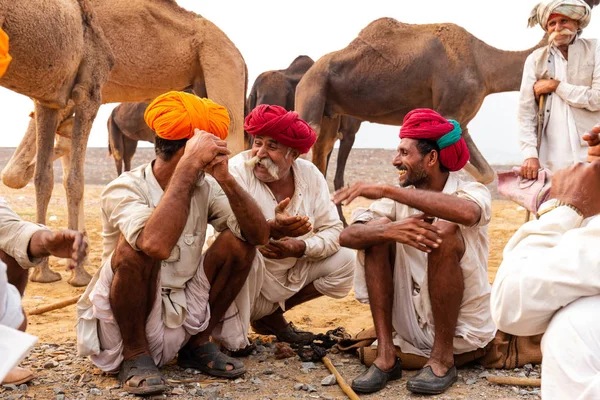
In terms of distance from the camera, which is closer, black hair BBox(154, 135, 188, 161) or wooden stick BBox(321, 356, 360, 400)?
wooden stick BBox(321, 356, 360, 400)

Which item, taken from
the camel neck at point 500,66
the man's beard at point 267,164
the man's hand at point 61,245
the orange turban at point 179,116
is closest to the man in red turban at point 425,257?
the man's beard at point 267,164

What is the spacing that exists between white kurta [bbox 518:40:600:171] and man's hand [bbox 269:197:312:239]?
222 cm

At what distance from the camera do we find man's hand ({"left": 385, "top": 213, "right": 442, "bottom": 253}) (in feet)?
11.5

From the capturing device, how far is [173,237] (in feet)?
11.0

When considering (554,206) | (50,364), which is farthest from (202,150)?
(554,206)

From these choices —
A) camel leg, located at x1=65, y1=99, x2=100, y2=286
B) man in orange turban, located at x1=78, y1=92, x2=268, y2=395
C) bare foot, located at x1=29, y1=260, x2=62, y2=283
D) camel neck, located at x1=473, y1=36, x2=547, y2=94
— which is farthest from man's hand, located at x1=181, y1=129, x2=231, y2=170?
camel neck, located at x1=473, y1=36, x2=547, y2=94

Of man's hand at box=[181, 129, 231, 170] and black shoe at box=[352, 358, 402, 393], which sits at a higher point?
man's hand at box=[181, 129, 231, 170]

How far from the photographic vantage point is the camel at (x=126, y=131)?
12055 millimetres

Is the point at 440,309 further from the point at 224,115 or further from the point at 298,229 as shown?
the point at 224,115

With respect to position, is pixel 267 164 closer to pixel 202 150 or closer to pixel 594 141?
pixel 202 150

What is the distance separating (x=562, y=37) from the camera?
212 inches

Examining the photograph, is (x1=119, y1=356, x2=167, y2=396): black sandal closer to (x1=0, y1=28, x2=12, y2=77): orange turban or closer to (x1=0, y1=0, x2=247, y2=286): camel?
(x1=0, y1=28, x2=12, y2=77): orange turban

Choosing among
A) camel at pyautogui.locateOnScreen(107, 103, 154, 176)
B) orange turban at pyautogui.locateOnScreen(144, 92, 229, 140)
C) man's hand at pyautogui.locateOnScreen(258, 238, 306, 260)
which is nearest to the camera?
orange turban at pyautogui.locateOnScreen(144, 92, 229, 140)

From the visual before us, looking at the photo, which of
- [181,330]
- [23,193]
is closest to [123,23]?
[181,330]
